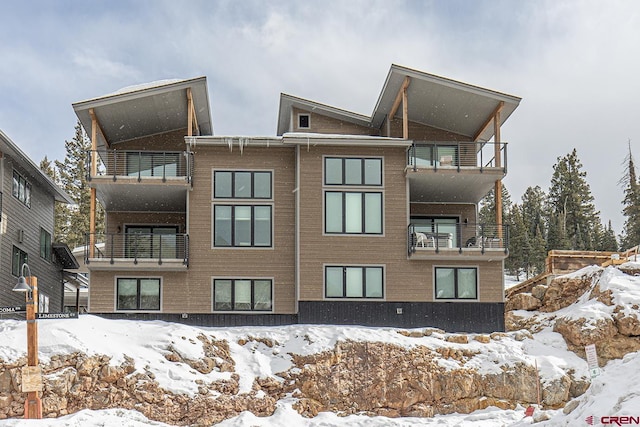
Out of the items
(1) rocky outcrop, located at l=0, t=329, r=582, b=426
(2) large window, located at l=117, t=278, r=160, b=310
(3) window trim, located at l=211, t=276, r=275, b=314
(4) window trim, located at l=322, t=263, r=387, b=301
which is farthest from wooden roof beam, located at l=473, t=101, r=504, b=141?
(2) large window, located at l=117, t=278, r=160, b=310

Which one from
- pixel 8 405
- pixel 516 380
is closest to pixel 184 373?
pixel 8 405

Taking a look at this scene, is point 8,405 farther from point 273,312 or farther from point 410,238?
point 410,238

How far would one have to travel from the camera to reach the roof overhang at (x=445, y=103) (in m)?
28.1

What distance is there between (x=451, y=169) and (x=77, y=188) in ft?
129

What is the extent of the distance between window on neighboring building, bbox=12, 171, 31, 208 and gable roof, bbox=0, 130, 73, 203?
0.45m

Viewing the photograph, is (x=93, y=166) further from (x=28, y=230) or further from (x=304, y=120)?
(x=304, y=120)

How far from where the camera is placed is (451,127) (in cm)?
3075

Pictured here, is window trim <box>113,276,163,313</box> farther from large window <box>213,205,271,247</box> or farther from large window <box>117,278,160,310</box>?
large window <box>213,205,271,247</box>

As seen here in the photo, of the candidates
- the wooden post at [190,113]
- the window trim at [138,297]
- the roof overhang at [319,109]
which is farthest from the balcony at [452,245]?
the window trim at [138,297]

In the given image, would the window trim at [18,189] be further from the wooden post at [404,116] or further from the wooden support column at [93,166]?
the wooden post at [404,116]

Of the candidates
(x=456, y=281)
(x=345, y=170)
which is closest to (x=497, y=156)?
(x=456, y=281)

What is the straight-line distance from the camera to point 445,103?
96.2 feet

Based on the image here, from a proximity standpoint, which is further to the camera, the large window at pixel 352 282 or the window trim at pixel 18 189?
the window trim at pixel 18 189

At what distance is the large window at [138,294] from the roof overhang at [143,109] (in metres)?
6.11
